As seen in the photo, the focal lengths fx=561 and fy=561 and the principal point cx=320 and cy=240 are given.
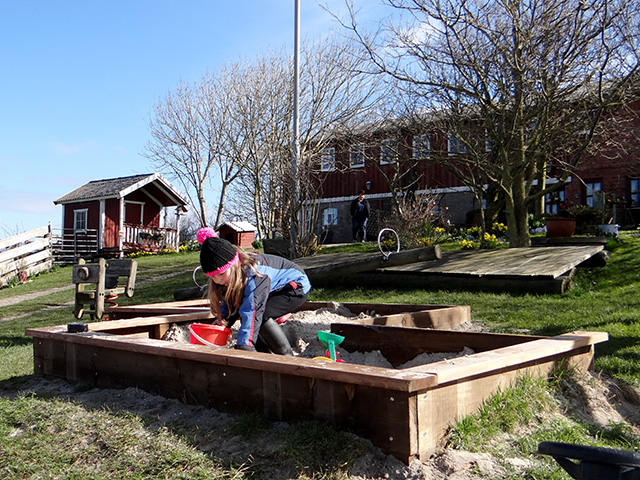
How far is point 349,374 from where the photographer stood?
266 cm

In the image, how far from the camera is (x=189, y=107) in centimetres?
2830

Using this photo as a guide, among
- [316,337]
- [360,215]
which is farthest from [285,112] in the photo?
[316,337]

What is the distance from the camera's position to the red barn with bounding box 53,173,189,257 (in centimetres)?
2809

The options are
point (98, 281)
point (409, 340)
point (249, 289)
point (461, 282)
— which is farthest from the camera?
point (461, 282)

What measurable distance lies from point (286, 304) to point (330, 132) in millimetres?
18453

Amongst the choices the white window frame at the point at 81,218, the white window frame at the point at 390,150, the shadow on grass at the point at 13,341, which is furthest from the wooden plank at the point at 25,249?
the white window frame at the point at 390,150

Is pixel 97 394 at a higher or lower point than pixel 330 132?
lower

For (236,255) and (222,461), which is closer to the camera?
(222,461)

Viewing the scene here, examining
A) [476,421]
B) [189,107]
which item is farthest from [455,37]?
[189,107]

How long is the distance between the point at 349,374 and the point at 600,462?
1.69m

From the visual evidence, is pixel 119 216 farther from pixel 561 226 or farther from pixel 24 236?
pixel 561 226

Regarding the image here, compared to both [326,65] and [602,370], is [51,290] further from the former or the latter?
[602,370]

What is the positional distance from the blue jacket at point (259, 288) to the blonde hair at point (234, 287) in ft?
0.12

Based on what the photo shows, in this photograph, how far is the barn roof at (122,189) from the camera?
93.7ft
